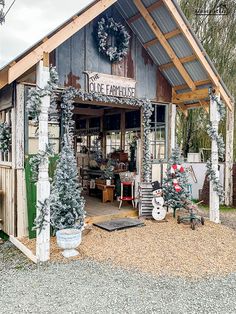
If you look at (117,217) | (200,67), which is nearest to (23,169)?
(117,217)

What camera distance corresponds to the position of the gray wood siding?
225 inches

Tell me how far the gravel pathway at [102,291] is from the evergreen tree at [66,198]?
87 centimetres

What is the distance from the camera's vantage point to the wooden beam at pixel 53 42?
162 inches

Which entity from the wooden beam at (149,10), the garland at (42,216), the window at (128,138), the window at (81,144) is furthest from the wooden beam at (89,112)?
the garland at (42,216)

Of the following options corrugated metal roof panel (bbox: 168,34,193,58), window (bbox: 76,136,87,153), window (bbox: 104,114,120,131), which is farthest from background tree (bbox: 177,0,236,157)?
corrugated metal roof panel (bbox: 168,34,193,58)

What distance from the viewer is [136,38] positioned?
6.72 metres

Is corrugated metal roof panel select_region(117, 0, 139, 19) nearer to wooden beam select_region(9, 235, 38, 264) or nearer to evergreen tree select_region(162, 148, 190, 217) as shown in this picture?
evergreen tree select_region(162, 148, 190, 217)

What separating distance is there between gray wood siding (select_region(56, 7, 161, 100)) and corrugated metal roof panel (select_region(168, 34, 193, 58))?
673 millimetres

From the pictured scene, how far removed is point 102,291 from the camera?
3.46m

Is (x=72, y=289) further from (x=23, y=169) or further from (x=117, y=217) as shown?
(x=117, y=217)

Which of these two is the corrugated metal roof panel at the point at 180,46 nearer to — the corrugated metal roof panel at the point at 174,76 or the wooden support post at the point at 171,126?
the corrugated metal roof panel at the point at 174,76

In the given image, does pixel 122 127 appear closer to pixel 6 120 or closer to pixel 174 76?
pixel 174 76

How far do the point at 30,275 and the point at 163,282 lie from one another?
1753 millimetres

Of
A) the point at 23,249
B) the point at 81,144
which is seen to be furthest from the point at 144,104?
the point at 81,144
